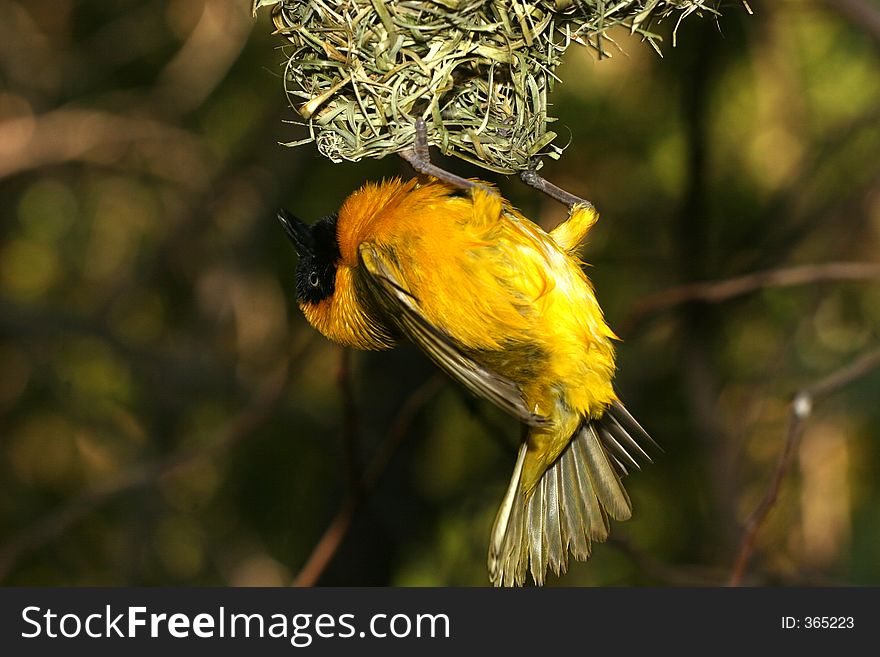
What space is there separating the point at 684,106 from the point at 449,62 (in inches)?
123

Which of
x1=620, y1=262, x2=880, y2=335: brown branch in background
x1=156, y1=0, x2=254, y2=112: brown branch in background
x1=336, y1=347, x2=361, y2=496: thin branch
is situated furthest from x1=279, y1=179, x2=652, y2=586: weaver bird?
x1=156, y1=0, x2=254, y2=112: brown branch in background

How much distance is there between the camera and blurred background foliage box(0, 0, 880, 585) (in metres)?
4.78

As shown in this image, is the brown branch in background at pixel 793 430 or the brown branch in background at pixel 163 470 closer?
the brown branch in background at pixel 793 430

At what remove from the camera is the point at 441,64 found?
2.04 meters

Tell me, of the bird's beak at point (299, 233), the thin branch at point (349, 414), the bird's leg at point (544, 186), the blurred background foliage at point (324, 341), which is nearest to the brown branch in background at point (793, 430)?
the bird's leg at point (544, 186)

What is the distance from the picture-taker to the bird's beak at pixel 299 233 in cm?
264

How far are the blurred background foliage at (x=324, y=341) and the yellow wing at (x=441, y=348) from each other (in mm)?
2099

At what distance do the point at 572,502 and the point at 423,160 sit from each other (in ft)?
3.70

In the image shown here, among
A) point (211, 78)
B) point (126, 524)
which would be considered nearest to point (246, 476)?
point (126, 524)

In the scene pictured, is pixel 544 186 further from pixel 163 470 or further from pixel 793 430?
pixel 163 470

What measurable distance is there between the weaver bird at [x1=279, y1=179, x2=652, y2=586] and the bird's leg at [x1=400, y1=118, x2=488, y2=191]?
0.10 feet

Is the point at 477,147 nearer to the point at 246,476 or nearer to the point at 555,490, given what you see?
the point at 555,490

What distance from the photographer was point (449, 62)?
2.04 meters

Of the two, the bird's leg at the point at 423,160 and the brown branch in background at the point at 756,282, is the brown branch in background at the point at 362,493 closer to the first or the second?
the brown branch in background at the point at 756,282
